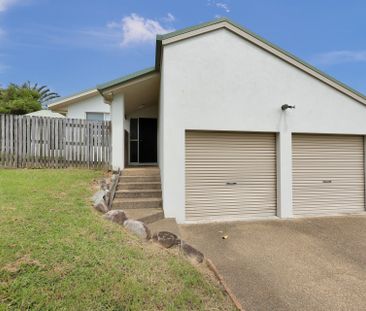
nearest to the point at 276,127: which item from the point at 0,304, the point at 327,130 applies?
the point at 327,130

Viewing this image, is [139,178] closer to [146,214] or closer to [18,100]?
[146,214]

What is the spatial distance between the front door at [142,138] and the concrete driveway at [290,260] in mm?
6605

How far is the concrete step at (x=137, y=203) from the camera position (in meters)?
6.54

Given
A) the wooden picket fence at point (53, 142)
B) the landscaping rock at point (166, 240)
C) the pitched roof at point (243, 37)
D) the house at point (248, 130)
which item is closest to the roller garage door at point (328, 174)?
the house at point (248, 130)

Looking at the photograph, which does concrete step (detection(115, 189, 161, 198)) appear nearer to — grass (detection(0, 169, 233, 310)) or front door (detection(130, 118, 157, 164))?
grass (detection(0, 169, 233, 310))

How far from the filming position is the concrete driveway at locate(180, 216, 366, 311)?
3316 mm

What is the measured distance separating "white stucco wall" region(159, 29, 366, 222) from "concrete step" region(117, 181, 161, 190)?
757mm

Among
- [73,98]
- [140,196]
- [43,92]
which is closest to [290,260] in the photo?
[140,196]

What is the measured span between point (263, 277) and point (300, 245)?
73.5 inches

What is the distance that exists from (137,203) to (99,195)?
109 cm

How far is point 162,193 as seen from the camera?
22.7 ft

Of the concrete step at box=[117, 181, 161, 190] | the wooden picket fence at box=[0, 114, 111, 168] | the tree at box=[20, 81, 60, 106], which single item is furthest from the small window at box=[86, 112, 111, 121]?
the tree at box=[20, 81, 60, 106]

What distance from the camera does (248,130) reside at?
7316 mm

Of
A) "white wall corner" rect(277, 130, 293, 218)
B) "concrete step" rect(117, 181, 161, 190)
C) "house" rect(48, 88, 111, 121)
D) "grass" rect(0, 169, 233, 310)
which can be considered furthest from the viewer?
"house" rect(48, 88, 111, 121)
